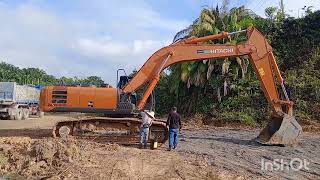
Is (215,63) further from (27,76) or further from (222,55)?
(27,76)

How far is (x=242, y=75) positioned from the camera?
3259cm

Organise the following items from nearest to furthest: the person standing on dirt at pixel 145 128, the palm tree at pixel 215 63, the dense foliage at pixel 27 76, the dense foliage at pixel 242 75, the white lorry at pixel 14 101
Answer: the person standing on dirt at pixel 145 128
the dense foliage at pixel 242 75
the palm tree at pixel 215 63
the white lorry at pixel 14 101
the dense foliage at pixel 27 76

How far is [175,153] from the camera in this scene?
16.2 meters

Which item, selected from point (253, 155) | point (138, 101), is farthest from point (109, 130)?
point (253, 155)

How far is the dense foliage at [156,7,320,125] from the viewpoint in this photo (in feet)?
103

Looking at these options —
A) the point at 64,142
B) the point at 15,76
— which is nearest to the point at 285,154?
the point at 64,142

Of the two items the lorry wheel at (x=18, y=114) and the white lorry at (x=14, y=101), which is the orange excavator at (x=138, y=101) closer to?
the white lorry at (x=14, y=101)

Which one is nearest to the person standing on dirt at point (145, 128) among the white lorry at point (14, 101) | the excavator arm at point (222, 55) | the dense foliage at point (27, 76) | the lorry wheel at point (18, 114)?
the excavator arm at point (222, 55)

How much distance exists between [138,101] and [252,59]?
A: 466 cm

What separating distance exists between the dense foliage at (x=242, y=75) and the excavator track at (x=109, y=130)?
516 inches

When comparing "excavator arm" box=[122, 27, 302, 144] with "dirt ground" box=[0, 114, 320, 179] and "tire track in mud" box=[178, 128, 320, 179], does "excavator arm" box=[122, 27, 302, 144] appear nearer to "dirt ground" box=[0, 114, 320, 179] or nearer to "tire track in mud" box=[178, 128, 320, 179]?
"tire track in mud" box=[178, 128, 320, 179]

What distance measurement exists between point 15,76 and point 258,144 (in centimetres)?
7670

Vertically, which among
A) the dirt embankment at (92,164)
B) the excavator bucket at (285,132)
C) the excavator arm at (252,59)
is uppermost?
the excavator arm at (252,59)

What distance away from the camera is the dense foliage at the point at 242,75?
3142 cm
